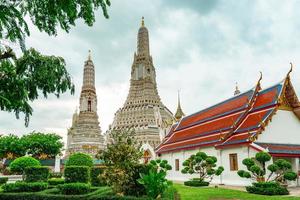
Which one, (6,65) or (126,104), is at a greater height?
(126,104)

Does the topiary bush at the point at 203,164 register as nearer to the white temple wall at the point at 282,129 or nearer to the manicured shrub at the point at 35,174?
the white temple wall at the point at 282,129

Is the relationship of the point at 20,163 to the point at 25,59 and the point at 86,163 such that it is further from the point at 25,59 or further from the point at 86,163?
the point at 25,59

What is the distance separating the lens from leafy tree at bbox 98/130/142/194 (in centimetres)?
1279

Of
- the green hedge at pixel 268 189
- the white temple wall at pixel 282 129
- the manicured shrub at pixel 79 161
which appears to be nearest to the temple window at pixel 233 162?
the white temple wall at pixel 282 129

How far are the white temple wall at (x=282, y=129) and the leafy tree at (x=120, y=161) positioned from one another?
9.71 m

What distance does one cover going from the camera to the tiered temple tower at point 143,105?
64875 millimetres

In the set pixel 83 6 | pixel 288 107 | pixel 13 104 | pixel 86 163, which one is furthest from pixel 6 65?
pixel 288 107

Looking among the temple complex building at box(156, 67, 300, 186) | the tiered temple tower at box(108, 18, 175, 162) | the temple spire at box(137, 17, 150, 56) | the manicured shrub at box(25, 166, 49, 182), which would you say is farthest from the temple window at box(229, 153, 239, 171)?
the temple spire at box(137, 17, 150, 56)

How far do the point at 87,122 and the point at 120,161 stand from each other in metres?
56.3

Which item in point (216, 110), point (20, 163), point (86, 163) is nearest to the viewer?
point (86, 163)

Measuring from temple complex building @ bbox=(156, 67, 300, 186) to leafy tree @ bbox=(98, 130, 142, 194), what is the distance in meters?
8.73

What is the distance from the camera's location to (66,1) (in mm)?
6188

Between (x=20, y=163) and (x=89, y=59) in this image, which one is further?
(x=89, y=59)

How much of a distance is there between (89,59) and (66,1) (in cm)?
6836
